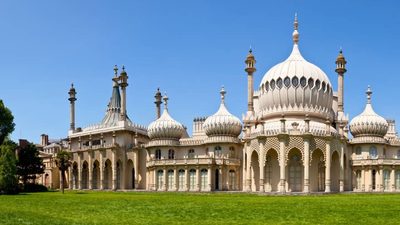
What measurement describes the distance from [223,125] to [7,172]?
1236 inches

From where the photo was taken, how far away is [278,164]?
222ft

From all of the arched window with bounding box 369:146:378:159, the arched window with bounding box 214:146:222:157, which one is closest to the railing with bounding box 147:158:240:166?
the arched window with bounding box 214:146:222:157

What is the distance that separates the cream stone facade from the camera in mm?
66438

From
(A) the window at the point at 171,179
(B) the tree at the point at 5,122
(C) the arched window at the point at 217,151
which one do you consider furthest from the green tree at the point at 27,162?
(C) the arched window at the point at 217,151

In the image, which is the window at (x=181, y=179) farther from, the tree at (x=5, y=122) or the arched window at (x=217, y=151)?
the tree at (x=5, y=122)

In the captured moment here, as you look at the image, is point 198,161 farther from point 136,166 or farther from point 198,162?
point 136,166

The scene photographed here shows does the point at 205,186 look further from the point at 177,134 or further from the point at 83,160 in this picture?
the point at 83,160

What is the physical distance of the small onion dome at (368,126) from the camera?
74.1 metres

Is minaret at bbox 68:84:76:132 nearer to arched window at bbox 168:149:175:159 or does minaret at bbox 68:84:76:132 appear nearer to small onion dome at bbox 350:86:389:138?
arched window at bbox 168:149:175:159

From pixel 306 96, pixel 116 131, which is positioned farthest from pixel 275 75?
pixel 116 131

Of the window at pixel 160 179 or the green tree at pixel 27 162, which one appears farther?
the green tree at pixel 27 162

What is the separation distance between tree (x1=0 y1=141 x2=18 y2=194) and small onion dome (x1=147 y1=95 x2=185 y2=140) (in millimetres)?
24404

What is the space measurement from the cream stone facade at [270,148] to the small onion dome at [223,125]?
15 cm

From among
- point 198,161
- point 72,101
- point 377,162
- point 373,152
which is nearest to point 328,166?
point 377,162
